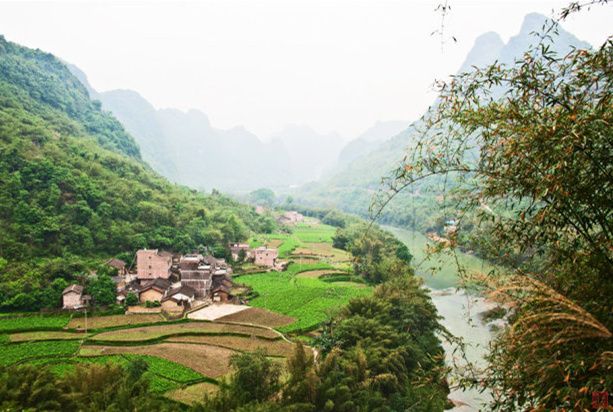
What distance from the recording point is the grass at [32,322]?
11973 millimetres

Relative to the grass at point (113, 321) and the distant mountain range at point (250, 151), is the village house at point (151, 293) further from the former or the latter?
the distant mountain range at point (250, 151)

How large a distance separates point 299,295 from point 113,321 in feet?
24.8

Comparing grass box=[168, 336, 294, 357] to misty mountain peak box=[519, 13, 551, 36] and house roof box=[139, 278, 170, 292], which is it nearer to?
house roof box=[139, 278, 170, 292]

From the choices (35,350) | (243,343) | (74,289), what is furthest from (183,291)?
(35,350)

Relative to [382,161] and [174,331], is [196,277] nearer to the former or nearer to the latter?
[174,331]

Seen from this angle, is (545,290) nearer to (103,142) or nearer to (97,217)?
(97,217)

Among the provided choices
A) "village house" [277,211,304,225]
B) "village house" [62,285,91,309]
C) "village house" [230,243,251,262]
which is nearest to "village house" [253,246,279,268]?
"village house" [230,243,251,262]

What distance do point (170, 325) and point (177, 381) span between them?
437 centimetres

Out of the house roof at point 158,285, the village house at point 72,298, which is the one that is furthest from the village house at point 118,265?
the village house at point 72,298

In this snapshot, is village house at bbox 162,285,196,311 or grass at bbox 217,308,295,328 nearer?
grass at bbox 217,308,295,328

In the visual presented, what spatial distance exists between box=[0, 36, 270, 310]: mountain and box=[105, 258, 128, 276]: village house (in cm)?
69

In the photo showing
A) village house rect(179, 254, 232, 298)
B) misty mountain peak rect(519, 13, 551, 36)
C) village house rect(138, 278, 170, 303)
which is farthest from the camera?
misty mountain peak rect(519, 13, 551, 36)

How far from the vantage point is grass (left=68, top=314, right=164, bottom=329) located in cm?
1291

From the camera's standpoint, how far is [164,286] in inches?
636
